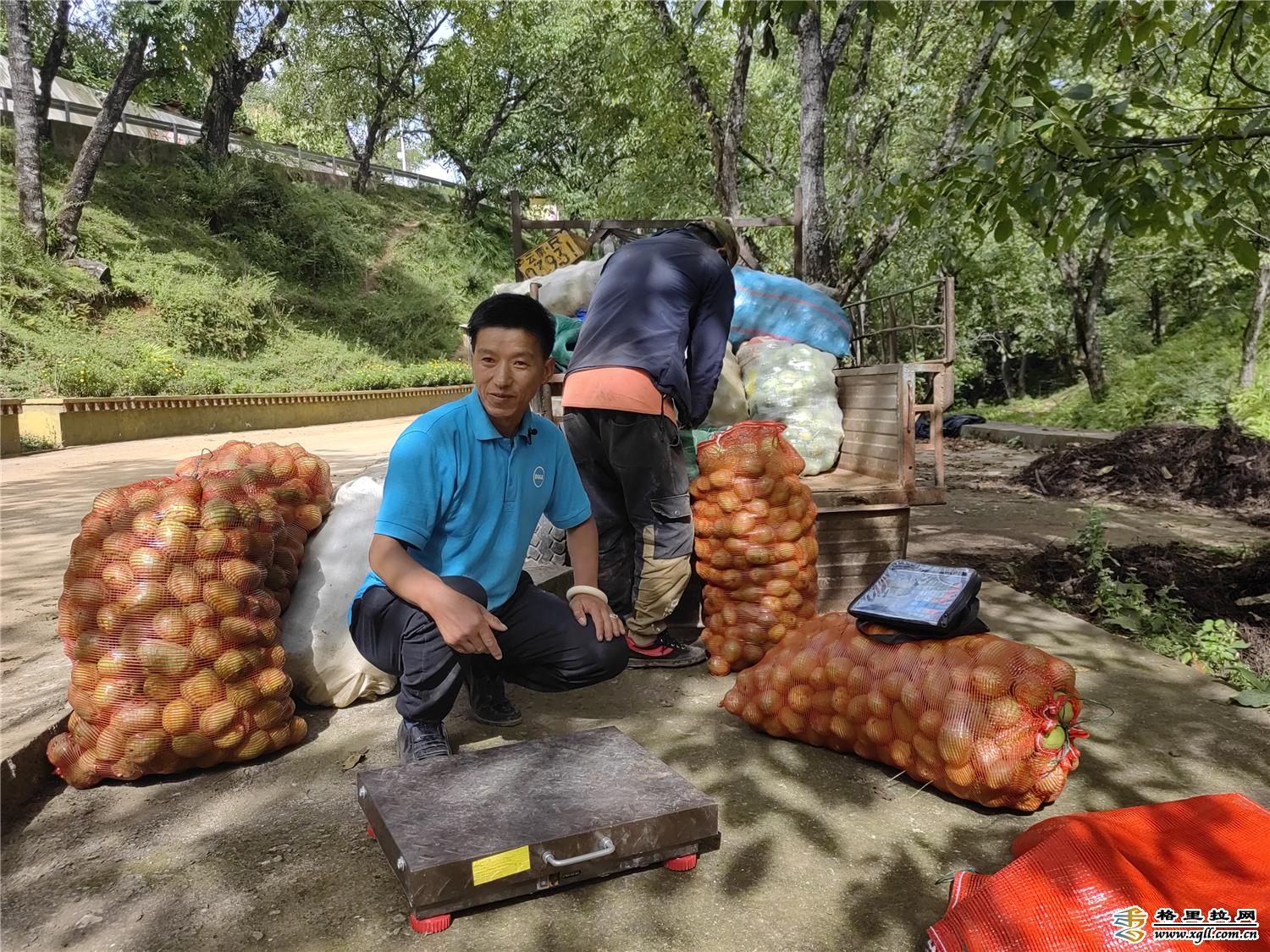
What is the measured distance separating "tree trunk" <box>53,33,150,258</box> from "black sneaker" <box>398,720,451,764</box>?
59.6 ft

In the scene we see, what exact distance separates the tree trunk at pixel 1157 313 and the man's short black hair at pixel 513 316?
24.9 metres

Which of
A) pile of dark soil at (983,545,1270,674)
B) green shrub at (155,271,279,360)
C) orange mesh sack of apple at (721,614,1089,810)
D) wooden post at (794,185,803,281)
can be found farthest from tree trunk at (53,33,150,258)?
orange mesh sack of apple at (721,614,1089,810)

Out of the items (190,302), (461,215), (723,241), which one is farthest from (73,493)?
(461,215)

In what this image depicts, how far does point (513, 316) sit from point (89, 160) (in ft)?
61.1

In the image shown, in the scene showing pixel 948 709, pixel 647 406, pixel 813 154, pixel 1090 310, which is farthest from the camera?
pixel 1090 310

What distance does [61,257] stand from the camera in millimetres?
16203

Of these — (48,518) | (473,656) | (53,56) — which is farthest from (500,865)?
(53,56)

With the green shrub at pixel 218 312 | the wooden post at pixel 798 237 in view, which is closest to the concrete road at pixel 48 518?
the wooden post at pixel 798 237

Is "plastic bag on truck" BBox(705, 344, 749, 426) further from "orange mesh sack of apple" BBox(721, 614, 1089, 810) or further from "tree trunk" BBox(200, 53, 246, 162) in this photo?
"tree trunk" BBox(200, 53, 246, 162)

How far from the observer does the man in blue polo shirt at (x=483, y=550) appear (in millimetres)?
2219

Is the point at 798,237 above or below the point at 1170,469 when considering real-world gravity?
above

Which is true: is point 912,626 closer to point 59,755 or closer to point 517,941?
point 517,941

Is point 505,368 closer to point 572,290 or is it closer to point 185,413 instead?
point 572,290

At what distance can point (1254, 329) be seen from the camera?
42.7 ft
